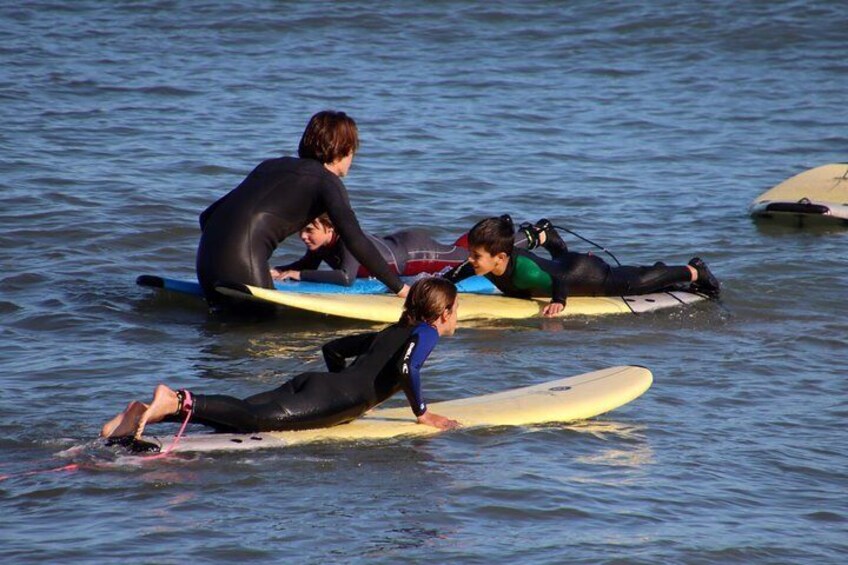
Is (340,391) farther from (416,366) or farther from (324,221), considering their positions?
(324,221)

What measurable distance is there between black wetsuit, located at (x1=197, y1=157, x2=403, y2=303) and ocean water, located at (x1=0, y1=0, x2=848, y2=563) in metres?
0.42

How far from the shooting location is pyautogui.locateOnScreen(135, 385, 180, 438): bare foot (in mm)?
5492

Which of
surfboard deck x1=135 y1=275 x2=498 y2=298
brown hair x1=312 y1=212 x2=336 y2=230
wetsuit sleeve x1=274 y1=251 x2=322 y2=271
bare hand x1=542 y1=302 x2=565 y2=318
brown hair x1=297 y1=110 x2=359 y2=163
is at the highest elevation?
brown hair x1=297 y1=110 x2=359 y2=163

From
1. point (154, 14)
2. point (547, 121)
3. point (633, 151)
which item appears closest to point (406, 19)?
point (154, 14)

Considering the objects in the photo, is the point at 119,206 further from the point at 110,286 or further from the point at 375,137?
the point at 375,137

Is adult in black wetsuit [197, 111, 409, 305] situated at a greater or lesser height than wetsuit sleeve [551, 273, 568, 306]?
greater

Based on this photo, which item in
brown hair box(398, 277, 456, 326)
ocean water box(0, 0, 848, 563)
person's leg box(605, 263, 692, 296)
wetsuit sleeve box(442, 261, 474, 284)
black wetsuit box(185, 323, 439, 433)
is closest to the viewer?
ocean water box(0, 0, 848, 563)

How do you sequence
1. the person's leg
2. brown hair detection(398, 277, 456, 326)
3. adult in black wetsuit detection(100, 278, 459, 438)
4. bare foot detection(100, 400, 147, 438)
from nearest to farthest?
bare foot detection(100, 400, 147, 438) → adult in black wetsuit detection(100, 278, 459, 438) → brown hair detection(398, 277, 456, 326) → the person's leg

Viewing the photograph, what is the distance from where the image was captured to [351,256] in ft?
29.1

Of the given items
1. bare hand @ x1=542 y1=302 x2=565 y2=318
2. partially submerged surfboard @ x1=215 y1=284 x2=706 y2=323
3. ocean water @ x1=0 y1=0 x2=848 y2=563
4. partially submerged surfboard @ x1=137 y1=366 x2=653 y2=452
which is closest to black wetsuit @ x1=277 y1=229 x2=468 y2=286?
partially submerged surfboard @ x1=215 y1=284 x2=706 y2=323

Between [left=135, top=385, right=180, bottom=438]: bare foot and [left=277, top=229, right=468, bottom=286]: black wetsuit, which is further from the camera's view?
[left=277, top=229, right=468, bottom=286]: black wetsuit

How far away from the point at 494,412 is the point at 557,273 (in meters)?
2.51

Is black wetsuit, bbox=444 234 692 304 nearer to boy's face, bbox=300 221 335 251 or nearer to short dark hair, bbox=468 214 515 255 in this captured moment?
short dark hair, bbox=468 214 515 255

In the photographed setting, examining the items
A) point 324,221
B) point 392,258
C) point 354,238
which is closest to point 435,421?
point 354,238
